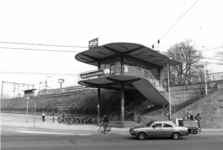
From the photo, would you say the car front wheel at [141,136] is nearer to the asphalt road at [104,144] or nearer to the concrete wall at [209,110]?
the asphalt road at [104,144]

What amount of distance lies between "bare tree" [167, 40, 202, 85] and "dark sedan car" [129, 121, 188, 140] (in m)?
30.5

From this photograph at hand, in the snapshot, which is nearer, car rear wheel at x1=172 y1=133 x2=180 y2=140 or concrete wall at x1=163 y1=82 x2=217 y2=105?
car rear wheel at x1=172 y1=133 x2=180 y2=140

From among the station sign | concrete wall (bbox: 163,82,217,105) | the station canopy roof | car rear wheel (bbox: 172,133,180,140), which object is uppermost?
the station canopy roof

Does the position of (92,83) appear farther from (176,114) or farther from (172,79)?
(172,79)

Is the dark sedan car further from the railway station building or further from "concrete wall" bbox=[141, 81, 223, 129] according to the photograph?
"concrete wall" bbox=[141, 81, 223, 129]

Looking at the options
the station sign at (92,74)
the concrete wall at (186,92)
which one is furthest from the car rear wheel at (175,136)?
the concrete wall at (186,92)

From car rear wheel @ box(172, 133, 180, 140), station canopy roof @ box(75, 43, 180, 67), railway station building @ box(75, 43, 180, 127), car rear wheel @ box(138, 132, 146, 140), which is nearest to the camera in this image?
car rear wheel @ box(138, 132, 146, 140)

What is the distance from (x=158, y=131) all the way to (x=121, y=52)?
13.7 m

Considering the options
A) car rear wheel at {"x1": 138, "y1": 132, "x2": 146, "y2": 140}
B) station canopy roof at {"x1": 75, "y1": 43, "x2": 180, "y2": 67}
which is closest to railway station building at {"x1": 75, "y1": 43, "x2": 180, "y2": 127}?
station canopy roof at {"x1": 75, "y1": 43, "x2": 180, "y2": 67}

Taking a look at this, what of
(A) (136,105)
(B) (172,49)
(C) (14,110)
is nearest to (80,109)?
Result: (A) (136,105)

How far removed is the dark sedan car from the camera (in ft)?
47.9

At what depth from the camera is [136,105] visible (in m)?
32.4

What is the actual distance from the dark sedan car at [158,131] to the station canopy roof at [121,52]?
36.4ft

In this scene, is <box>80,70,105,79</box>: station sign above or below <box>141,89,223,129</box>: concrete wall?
above
